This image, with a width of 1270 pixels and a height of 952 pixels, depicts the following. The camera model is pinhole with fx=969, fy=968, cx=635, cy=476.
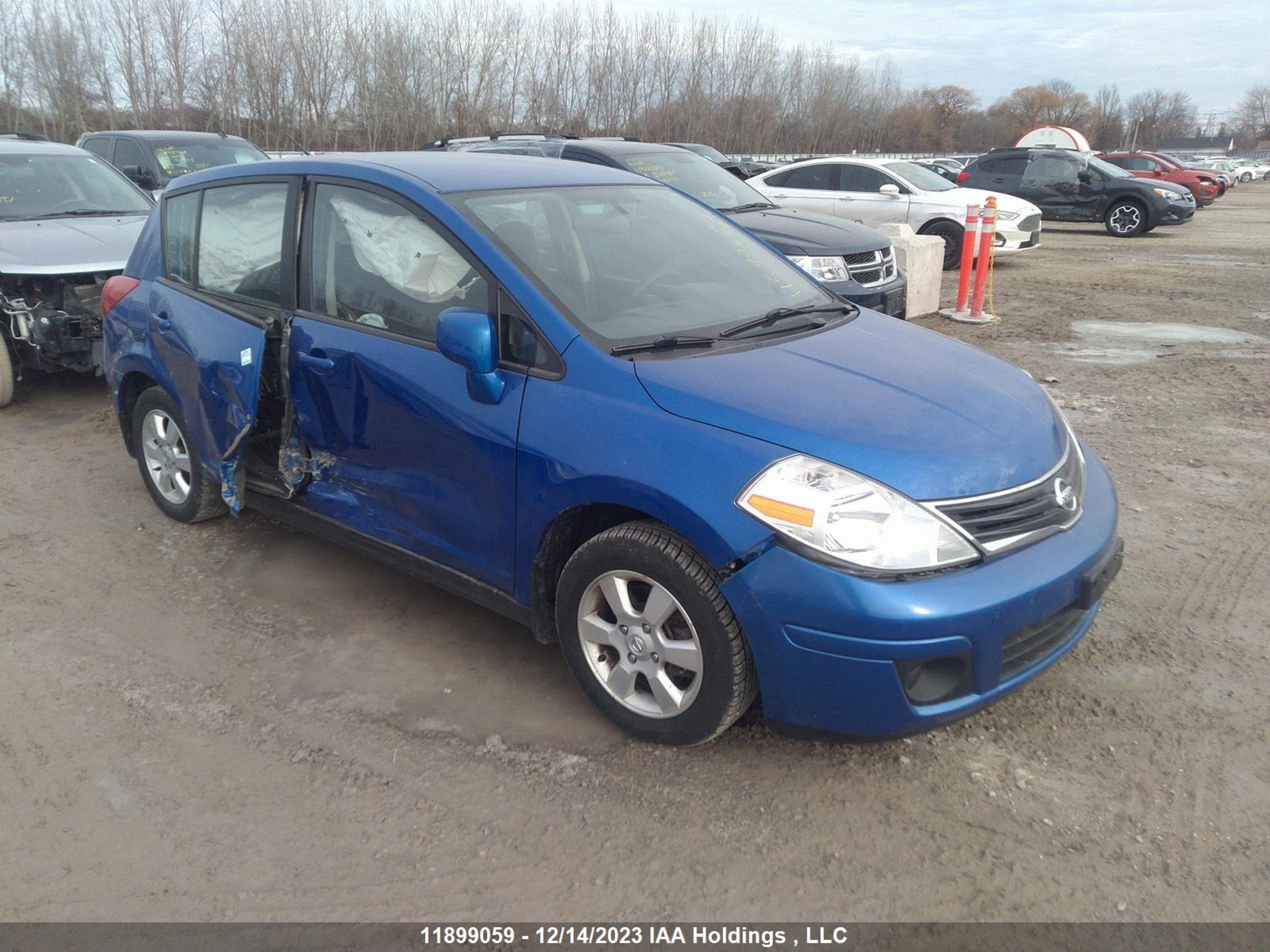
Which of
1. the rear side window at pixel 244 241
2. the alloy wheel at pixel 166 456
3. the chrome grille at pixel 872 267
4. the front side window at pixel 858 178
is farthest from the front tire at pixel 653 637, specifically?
the front side window at pixel 858 178

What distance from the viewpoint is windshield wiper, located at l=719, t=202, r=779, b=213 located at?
864cm

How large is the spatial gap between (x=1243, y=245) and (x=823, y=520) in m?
18.7

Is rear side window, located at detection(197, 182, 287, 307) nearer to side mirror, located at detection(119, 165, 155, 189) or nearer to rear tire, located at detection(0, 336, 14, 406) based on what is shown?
rear tire, located at detection(0, 336, 14, 406)

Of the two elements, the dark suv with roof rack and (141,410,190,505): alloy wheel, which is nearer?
(141,410,190,505): alloy wheel

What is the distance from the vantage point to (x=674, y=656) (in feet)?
9.24

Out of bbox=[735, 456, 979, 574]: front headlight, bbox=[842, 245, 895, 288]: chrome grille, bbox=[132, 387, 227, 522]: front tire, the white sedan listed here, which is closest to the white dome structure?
the white sedan

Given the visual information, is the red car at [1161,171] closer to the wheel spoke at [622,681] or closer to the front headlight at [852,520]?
the front headlight at [852,520]

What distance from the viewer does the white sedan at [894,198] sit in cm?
1368

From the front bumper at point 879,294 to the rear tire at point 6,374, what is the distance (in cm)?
589

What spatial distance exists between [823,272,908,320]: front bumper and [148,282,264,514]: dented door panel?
4.52 metres

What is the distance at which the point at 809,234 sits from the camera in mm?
7977

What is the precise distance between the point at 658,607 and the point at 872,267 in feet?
19.2

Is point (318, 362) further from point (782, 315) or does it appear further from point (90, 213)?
point (90, 213)
